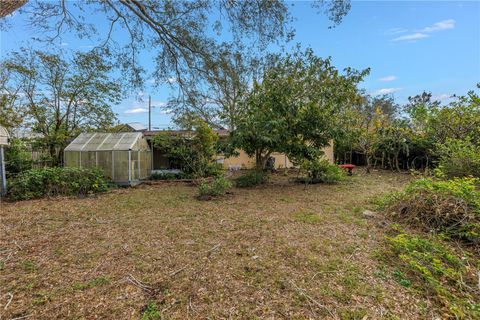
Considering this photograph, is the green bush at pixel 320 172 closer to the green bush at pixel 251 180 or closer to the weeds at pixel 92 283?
the green bush at pixel 251 180

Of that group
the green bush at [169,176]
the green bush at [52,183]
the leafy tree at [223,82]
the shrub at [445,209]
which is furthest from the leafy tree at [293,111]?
the green bush at [52,183]

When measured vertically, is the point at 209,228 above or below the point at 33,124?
below

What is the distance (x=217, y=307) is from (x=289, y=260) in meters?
1.09

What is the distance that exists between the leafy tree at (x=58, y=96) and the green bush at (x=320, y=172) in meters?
8.28

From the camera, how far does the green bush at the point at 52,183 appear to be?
623cm

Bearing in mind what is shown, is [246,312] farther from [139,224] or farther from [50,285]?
[139,224]

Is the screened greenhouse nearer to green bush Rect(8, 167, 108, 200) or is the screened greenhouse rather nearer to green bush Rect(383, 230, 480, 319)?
green bush Rect(8, 167, 108, 200)

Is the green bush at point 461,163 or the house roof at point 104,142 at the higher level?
the house roof at point 104,142

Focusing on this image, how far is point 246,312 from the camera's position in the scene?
6.23 ft

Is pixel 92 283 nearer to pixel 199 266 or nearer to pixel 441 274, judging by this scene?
pixel 199 266

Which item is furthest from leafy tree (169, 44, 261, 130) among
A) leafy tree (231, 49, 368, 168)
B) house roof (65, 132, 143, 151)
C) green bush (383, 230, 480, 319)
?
green bush (383, 230, 480, 319)

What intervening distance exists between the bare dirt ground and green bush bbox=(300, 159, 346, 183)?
3655 mm

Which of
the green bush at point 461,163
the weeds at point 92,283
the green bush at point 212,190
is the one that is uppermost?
the green bush at point 461,163

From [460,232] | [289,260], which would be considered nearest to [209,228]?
[289,260]
